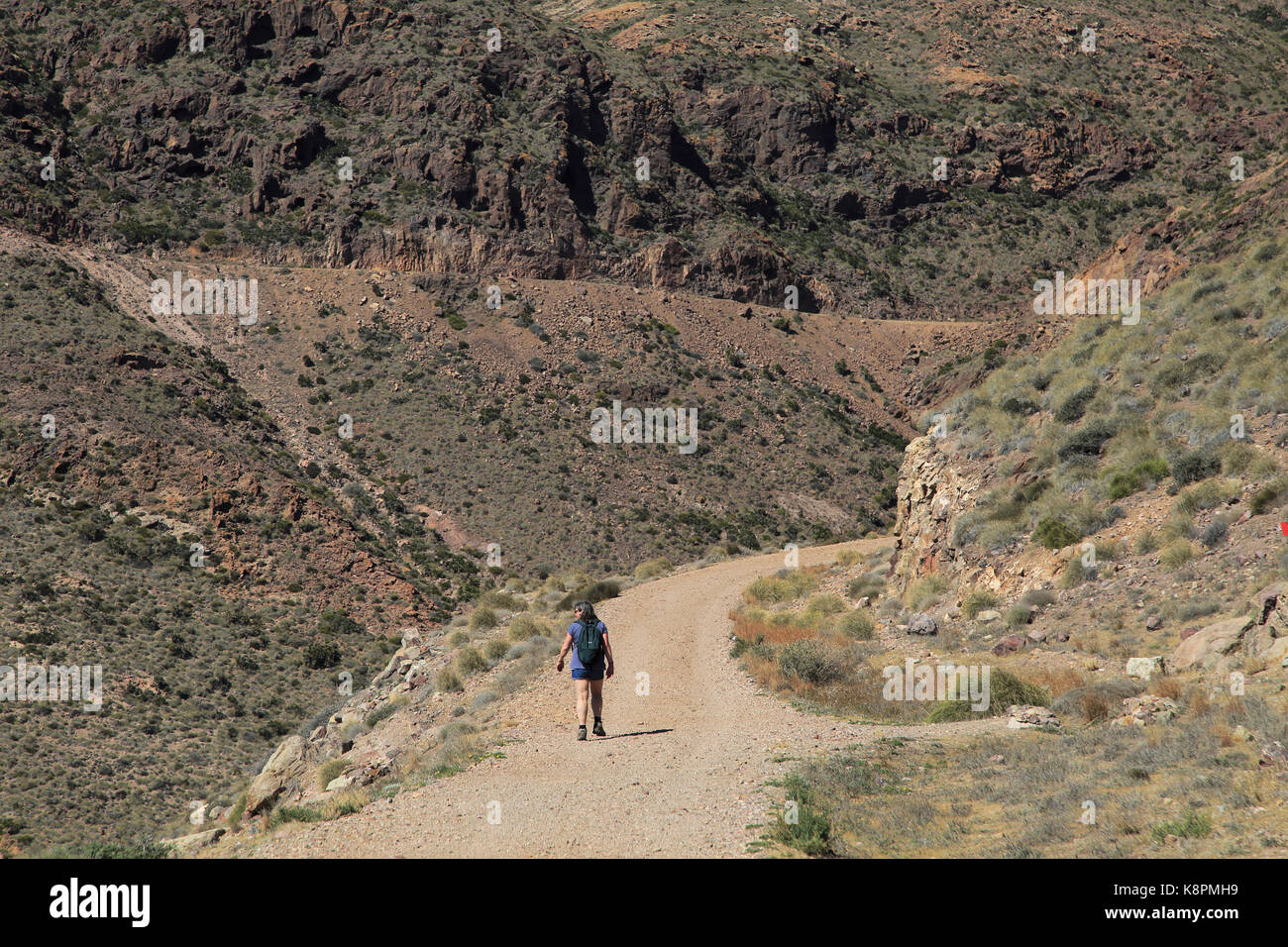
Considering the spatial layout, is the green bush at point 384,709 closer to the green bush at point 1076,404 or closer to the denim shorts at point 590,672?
the denim shorts at point 590,672

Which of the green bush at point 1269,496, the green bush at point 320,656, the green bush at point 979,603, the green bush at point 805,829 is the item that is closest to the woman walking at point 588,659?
the green bush at point 805,829

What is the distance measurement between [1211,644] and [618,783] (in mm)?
8321

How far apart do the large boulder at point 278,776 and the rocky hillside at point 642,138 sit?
54929mm

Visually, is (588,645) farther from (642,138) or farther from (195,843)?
(642,138)

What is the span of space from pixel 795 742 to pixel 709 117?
8869 centimetres

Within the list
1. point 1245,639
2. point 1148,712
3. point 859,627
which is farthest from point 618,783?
point 859,627

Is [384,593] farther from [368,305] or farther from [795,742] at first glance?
[795,742]

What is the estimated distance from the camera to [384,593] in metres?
45.2

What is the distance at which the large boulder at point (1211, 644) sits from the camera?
13.3 meters

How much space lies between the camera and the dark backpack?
13500 millimetres

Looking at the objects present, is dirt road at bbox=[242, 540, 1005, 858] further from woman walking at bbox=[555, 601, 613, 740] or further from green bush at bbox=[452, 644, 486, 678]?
green bush at bbox=[452, 644, 486, 678]

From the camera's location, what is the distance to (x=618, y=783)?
11078 millimetres

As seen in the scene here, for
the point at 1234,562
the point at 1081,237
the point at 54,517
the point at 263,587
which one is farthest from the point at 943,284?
the point at 1234,562

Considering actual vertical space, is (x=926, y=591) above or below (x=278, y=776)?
above
